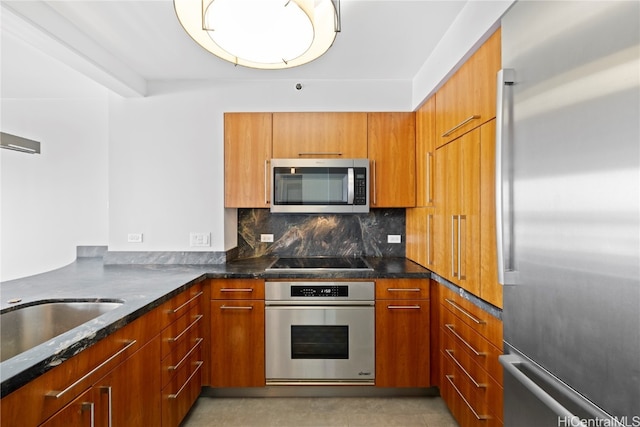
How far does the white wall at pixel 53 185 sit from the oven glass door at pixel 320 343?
71.9 inches

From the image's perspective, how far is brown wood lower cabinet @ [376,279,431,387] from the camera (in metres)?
2.20

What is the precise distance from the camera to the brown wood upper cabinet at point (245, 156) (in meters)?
2.55

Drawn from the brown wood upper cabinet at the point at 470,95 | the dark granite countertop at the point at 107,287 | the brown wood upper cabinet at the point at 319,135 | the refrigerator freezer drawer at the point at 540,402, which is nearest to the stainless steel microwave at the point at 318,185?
the brown wood upper cabinet at the point at 319,135

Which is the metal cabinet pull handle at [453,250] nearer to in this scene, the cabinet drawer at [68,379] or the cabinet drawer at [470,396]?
the cabinet drawer at [470,396]

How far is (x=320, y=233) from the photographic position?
2900mm

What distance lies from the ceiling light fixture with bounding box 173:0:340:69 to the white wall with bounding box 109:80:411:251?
140 cm

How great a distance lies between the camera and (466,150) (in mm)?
1678

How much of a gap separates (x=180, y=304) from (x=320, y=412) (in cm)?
118

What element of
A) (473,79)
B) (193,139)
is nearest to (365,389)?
(473,79)

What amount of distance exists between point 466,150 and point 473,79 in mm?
362

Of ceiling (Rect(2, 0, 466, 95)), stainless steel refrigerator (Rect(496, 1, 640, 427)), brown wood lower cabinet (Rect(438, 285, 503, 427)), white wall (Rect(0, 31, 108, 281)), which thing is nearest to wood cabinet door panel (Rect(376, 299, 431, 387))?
brown wood lower cabinet (Rect(438, 285, 503, 427))

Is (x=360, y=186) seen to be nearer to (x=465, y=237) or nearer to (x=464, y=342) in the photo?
(x=465, y=237)

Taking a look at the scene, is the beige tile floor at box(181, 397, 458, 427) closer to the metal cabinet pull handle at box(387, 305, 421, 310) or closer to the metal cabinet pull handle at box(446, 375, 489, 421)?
the metal cabinet pull handle at box(446, 375, 489, 421)

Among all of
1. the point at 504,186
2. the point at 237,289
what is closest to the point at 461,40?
the point at 504,186
